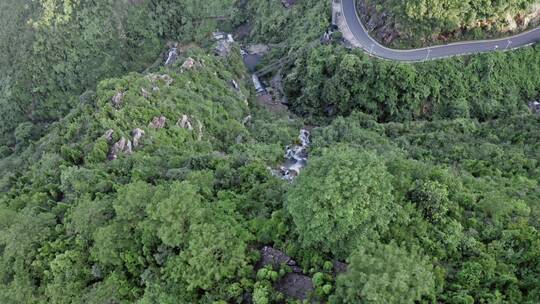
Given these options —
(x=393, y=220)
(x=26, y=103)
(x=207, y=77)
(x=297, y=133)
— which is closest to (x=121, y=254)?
(x=393, y=220)

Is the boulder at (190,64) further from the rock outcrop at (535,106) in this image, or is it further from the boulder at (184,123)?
the rock outcrop at (535,106)

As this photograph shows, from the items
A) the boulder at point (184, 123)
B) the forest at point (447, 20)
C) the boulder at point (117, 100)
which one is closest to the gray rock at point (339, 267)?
the boulder at point (184, 123)

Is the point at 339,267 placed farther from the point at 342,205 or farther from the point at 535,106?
the point at 535,106

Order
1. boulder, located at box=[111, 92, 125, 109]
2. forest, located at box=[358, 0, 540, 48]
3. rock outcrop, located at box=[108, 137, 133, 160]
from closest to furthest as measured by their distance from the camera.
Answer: rock outcrop, located at box=[108, 137, 133, 160], boulder, located at box=[111, 92, 125, 109], forest, located at box=[358, 0, 540, 48]

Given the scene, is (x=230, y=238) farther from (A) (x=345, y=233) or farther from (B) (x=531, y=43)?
(B) (x=531, y=43)

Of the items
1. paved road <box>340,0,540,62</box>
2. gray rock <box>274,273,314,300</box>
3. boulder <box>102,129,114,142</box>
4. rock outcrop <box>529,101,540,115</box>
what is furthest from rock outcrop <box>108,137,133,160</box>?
rock outcrop <box>529,101,540,115</box>

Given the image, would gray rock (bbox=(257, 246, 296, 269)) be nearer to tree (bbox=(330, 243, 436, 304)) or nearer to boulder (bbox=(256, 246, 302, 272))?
boulder (bbox=(256, 246, 302, 272))
